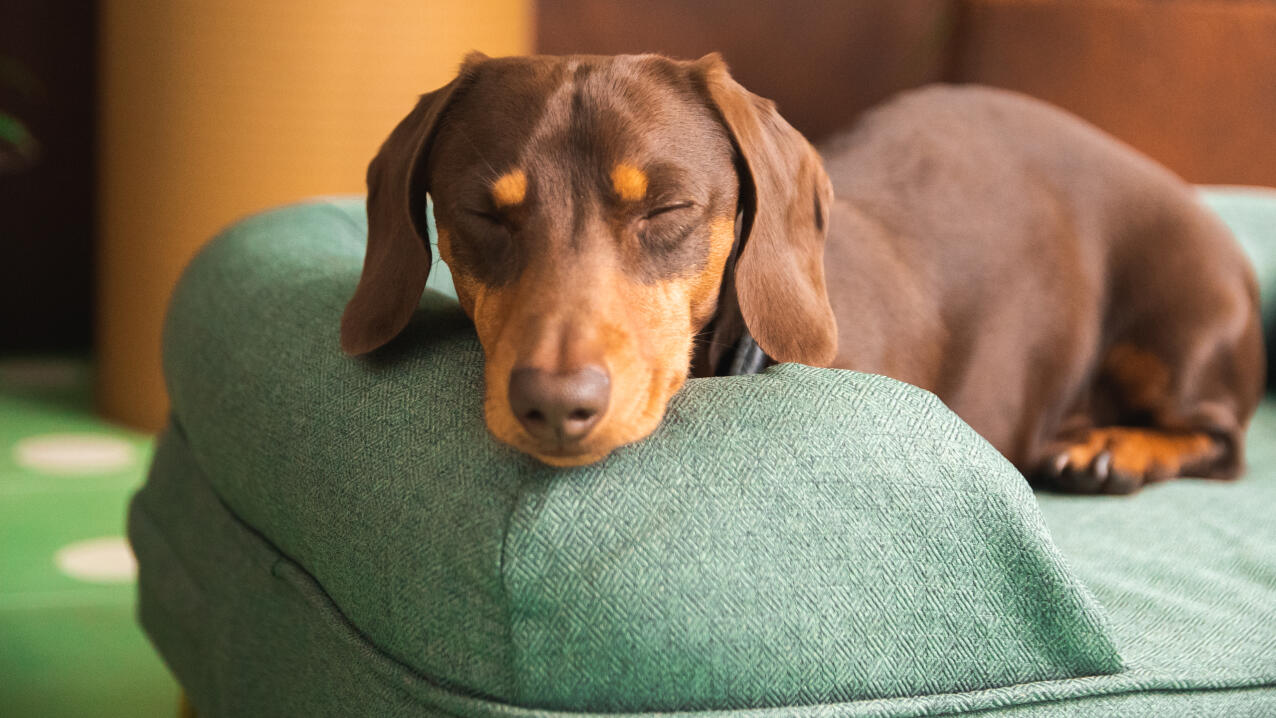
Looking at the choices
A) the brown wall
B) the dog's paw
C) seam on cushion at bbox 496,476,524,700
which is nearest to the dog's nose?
seam on cushion at bbox 496,476,524,700

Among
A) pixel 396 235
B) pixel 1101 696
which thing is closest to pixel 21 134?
pixel 396 235

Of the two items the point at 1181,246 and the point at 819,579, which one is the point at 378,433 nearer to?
the point at 819,579

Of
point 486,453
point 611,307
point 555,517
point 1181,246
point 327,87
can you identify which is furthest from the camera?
point 327,87

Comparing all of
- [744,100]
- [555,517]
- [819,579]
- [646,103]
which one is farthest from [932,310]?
[555,517]

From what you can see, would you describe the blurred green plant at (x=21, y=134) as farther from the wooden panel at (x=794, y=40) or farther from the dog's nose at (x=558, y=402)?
the dog's nose at (x=558, y=402)

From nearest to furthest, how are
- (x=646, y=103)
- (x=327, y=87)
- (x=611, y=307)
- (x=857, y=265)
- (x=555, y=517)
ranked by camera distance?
1. (x=555, y=517)
2. (x=611, y=307)
3. (x=646, y=103)
4. (x=857, y=265)
5. (x=327, y=87)

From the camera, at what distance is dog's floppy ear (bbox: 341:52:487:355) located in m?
1.57

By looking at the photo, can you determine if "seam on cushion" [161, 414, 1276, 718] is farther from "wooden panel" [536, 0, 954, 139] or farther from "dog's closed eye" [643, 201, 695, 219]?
"wooden panel" [536, 0, 954, 139]

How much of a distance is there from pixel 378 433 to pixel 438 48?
2.53 metres

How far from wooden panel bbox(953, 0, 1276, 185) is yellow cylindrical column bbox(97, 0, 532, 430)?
162 centimetres

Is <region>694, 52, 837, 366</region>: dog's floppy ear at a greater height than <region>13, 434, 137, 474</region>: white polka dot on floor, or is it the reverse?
<region>694, 52, 837, 366</region>: dog's floppy ear

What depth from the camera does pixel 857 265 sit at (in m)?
2.13

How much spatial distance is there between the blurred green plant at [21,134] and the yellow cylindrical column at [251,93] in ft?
2.45

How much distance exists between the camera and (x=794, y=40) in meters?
4.36
